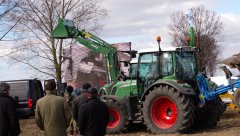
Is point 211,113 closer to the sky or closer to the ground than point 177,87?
closer to the ground

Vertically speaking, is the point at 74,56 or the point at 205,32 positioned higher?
the point at 205,32

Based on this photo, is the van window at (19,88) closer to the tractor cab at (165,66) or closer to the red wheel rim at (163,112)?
the tractor cab at (165,66)

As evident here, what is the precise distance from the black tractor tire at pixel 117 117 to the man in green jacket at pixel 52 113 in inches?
237

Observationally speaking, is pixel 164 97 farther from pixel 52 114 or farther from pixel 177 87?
pixel 52 114

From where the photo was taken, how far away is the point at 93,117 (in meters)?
7.69

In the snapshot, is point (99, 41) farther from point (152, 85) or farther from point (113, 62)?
point (152, 85)

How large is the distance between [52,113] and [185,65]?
6941 mm

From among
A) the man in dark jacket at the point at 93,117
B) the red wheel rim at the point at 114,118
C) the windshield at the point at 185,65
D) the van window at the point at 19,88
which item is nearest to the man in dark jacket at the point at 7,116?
the man in dark jacket at the point at 93,117

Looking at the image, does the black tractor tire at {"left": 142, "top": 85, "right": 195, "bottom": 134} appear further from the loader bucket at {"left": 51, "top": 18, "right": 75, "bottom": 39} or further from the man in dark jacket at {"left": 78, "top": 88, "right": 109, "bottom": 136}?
the man in dark jacket at {"left": 78, "top": 88, "right": 109, "bottom": 136}

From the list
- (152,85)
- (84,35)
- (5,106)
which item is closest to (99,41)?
(84,35)

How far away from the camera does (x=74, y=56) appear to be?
32750 millimetres

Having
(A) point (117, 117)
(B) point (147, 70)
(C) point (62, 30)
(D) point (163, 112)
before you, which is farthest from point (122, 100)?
(C) point (62, 30)

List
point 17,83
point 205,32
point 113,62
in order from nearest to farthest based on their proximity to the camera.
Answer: point 113,62 < point 17,83 < point 205,32

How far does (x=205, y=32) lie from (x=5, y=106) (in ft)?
122
